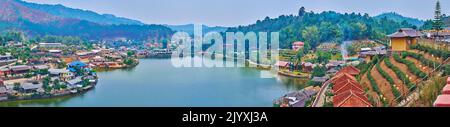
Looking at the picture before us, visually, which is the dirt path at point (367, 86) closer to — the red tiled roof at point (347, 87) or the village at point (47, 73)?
the red tiled roof at point (347, 87)

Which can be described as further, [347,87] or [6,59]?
[6,59]

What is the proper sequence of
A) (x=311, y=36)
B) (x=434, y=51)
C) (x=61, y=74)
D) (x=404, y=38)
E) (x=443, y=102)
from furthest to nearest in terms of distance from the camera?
(x=311, y=36) < (x=61, y=74) < (x=404, y=38) < (x=434, y=51) < (x=443, y=102)

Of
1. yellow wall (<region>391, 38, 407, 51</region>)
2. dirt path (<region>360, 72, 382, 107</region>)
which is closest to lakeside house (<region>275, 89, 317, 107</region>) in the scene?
dirt path (<region>360, 72, 382, 107</region>)

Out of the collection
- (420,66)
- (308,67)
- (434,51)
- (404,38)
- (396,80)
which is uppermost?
(404,38)

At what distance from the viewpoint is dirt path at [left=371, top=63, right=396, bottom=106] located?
3354 mm

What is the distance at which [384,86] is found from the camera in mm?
3875

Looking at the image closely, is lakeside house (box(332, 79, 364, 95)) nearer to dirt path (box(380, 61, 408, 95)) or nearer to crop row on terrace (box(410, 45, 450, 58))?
dirt path (box(380, 61, 408, 95))

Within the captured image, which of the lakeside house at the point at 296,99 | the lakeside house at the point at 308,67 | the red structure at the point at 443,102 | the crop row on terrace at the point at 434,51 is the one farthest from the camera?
the lakeside house at the point at 308,67

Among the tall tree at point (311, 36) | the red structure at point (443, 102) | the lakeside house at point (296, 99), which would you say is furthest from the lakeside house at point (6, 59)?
the red structure at point (443, 102)

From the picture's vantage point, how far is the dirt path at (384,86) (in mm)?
3354

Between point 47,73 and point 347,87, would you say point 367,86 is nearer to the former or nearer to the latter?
point 347,87

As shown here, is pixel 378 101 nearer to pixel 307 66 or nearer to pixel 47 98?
pixel 47 98

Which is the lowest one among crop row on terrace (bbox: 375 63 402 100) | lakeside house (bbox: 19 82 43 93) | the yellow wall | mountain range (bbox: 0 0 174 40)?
lakeside house (bbox: 19 82 43 93)

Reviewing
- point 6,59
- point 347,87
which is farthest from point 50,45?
point 347,87
